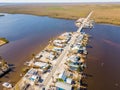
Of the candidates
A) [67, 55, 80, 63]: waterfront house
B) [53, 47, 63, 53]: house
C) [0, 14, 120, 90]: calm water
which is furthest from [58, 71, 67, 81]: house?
[53, 47, 63, 53]: house

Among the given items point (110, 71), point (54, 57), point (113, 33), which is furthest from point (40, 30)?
point (110, 71)

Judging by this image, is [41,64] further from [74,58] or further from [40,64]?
[74,58]

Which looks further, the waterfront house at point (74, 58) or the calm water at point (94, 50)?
the waterfront house at point (74, 58)

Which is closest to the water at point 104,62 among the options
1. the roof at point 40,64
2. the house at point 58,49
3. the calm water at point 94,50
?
the calm water at point 94,50

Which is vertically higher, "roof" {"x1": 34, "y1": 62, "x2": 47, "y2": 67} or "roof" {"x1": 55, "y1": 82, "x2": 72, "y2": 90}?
"roof" {"x1": 34, "y1": 62, "x2": 47, "y2": 67}

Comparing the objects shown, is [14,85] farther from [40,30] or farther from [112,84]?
[40,30]

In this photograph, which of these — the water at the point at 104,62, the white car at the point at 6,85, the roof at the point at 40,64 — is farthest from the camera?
the roof at the point at 40,64

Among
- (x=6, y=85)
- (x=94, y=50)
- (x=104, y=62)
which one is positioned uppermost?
(x=94, y=50)

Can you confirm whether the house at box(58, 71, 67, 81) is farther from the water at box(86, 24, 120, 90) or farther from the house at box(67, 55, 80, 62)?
the house at box(67, 55, 80, 62)

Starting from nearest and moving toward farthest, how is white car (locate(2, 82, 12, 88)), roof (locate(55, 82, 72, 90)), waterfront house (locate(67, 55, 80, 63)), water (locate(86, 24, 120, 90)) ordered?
roof (locate(55, 82, 72, 90))
white car (locate(2, 82, 12, 88))
water (locate(86, 24, 120, 90))
waterfront house (locate(67, 55, 80, 63))

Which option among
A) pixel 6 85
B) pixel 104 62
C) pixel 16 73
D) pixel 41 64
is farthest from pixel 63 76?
pixel 104 62

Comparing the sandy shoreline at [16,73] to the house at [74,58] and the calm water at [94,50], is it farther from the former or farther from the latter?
the house at [74,58]
